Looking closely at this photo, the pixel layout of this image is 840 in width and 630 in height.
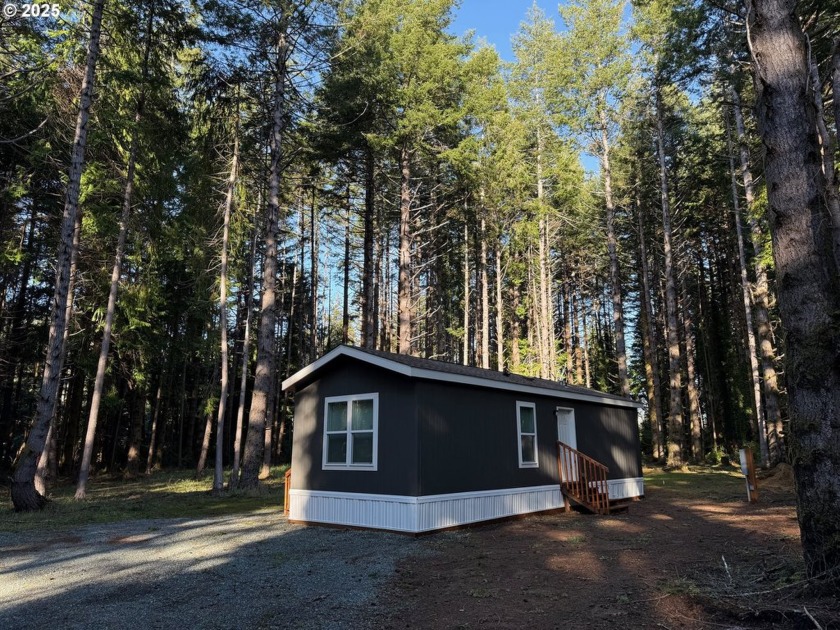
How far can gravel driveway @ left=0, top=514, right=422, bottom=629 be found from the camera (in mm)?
4578

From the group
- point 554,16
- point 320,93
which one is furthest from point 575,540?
point 554,16

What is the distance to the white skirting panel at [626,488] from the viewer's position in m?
13.0

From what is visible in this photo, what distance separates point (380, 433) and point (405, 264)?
9636mm

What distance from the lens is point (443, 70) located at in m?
18.0

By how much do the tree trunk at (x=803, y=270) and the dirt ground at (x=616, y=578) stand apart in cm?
68

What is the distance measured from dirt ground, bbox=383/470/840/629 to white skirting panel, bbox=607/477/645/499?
3.42 m

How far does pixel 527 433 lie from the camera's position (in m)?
11.0

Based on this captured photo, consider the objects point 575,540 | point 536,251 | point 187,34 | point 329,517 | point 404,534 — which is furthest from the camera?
point 536,251

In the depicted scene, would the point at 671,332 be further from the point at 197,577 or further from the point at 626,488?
the point at 197,577

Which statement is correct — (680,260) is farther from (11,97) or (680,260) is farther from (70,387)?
(70,387)

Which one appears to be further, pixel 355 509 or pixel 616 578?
pixel 355 509

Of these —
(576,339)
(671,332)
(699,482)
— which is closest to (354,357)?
(699,482)

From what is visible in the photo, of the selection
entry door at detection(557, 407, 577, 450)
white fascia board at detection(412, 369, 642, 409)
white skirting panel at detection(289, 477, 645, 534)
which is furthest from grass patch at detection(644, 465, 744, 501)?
white skirting panel at detection(289, 477, 645, 534)

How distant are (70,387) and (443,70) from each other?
21921 millimetres
